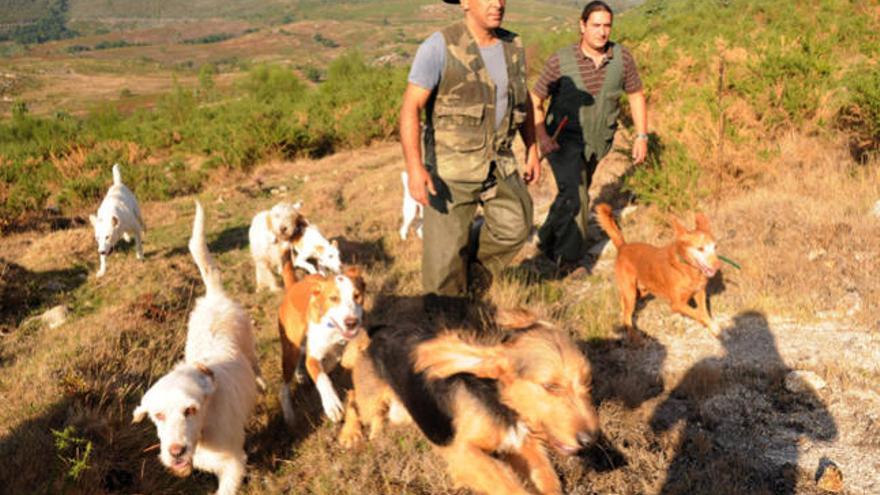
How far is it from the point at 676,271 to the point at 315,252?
163 inches

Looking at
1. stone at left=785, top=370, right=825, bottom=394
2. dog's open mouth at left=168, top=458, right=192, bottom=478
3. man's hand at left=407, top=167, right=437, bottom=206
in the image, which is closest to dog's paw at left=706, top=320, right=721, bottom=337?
stone at left=785, top=370, right=825, bottom=394

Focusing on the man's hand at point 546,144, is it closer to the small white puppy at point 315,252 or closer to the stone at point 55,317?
the small white puppy at point 315,252

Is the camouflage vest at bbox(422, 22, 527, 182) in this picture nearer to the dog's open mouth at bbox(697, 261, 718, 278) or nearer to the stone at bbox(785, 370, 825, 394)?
the dog's open mouth at bbox(697, 261, 718, 278)

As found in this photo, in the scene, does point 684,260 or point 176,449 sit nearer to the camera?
point 176,449

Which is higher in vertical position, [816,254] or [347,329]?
[347,329]

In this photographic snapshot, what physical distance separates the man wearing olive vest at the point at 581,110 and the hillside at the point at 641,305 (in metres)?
0.72

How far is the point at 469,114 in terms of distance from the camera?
4.26 metres

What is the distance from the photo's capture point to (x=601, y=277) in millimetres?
6234

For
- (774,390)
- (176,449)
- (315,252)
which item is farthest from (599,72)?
(176,449)

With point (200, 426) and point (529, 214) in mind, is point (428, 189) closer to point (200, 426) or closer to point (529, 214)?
point (529, 214)

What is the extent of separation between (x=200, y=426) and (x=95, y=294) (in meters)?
5.15

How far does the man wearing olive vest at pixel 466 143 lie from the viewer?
408cm

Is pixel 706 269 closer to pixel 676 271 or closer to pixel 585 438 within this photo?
pixel 676 271

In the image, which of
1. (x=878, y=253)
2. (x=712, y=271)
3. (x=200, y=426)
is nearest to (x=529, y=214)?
(x=712, y=271)
